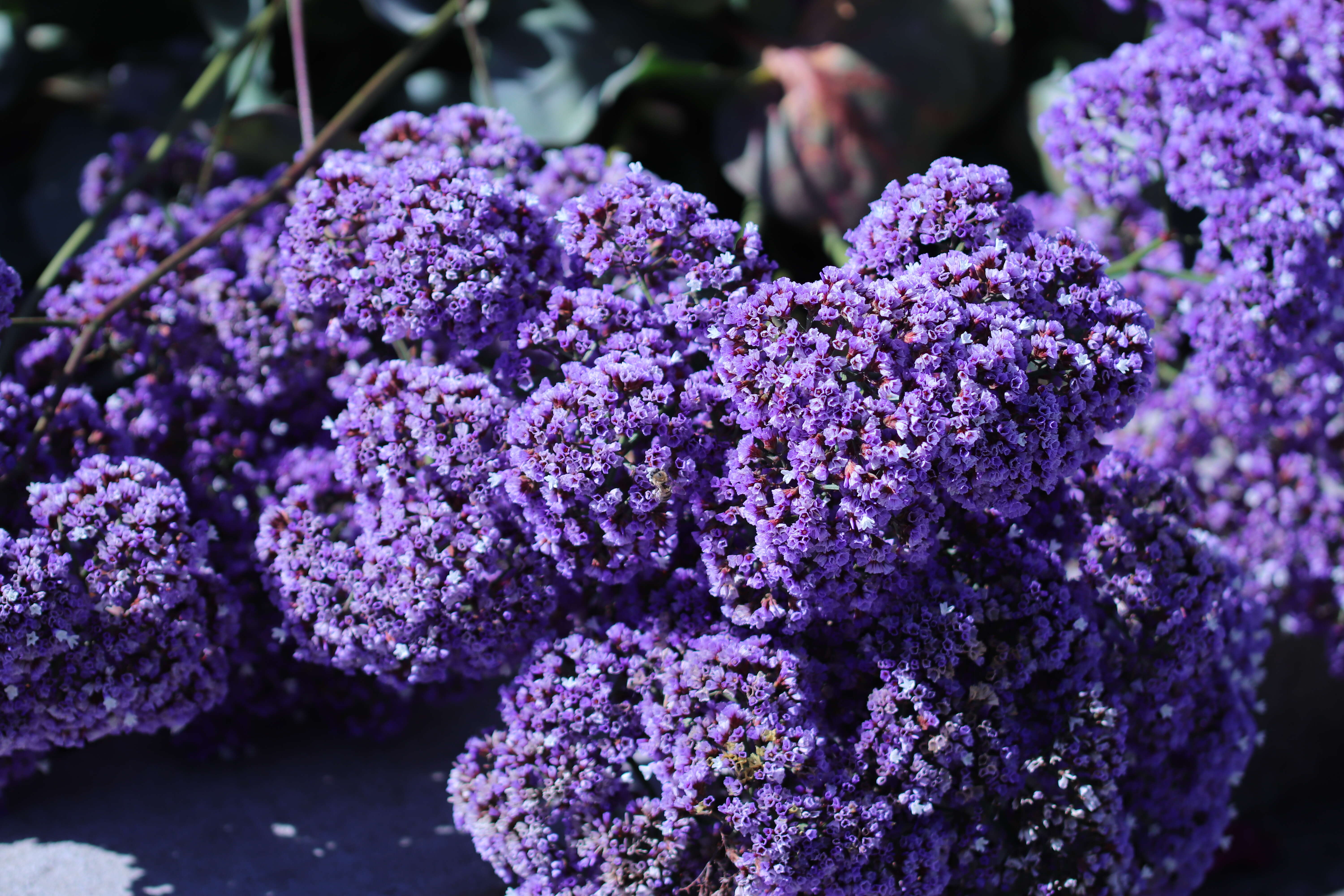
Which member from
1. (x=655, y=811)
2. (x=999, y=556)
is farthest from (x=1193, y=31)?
(x=655, y=811)

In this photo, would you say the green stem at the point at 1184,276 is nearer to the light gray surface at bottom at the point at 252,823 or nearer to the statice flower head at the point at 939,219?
the statice flower head at the point at 939,219

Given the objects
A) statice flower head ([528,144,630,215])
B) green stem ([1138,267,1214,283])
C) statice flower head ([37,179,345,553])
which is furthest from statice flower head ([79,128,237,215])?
green stem ([1138,267,1214,283])

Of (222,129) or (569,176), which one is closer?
(569,176)

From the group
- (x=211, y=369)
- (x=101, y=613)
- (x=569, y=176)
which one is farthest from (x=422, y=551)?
(x=569, y=176)

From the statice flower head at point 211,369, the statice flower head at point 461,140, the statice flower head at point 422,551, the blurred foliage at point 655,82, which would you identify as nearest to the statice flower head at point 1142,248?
the blurred foliage at point 655,82

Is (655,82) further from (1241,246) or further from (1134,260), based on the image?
(1241,246)
